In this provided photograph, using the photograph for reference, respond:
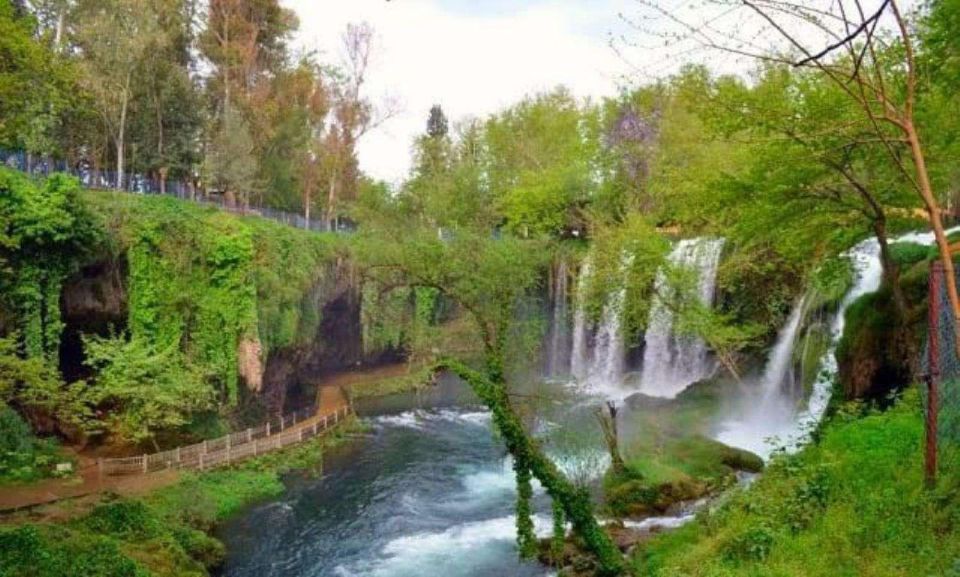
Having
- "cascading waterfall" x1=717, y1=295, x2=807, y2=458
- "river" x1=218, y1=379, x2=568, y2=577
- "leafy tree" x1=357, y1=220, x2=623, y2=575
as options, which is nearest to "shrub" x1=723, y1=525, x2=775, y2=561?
"leafy tree" x1=357, y1=220, x2=623, y2=575

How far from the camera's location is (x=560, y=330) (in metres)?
38.0

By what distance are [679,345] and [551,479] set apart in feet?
58.2

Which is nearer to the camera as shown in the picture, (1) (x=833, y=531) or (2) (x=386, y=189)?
(1) (x=833, y=531)

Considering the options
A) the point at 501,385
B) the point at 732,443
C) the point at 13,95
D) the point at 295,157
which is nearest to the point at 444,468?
the point at 732,443

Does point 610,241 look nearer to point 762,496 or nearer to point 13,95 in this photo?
point 762,496

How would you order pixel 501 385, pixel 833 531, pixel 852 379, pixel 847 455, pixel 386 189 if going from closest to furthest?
pixel 833 531
pixel 847 455
pixel 501 385
pixel 852 379
pixel 386 189

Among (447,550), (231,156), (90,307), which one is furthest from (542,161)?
(447,550)

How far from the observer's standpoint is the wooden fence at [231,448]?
19.8 m

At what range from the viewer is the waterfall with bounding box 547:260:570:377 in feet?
124

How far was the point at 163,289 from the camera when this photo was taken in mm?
22891

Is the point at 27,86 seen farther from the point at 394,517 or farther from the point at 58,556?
the point at 394,517

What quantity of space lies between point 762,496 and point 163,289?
19.3 metres

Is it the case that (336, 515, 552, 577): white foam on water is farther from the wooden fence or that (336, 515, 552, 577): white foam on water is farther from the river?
the wooden fence

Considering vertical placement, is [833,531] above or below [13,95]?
below
